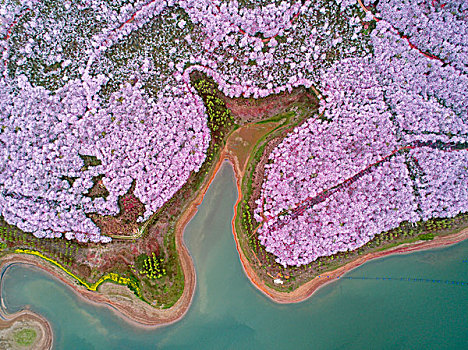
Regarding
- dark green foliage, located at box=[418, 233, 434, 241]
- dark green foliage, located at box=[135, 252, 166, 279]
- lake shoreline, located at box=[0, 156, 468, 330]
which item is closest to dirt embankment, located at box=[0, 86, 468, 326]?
lake shoreline, located at box=[0, 156, 468, 330]

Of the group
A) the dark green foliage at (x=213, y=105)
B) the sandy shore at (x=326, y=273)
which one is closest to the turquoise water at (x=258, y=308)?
the sandy shore at (x=326, y=273)

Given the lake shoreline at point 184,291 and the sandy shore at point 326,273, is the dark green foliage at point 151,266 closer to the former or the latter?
the lake shoreline at point 184,291

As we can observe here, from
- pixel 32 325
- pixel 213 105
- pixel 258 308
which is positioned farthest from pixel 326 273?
pixel 32 325

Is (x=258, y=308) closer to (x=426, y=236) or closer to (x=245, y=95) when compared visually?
(x=426, y=236)

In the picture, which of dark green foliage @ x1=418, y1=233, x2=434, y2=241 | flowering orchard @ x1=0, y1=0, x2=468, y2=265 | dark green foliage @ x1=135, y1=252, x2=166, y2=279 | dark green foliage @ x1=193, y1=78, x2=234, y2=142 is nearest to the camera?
flowering orchard @ x1=0, y1=0, x2=468, y2=265

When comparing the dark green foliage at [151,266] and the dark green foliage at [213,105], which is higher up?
the dark green foliage at [213,105]

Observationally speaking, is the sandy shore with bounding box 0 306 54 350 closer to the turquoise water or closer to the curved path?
the turquoise water
